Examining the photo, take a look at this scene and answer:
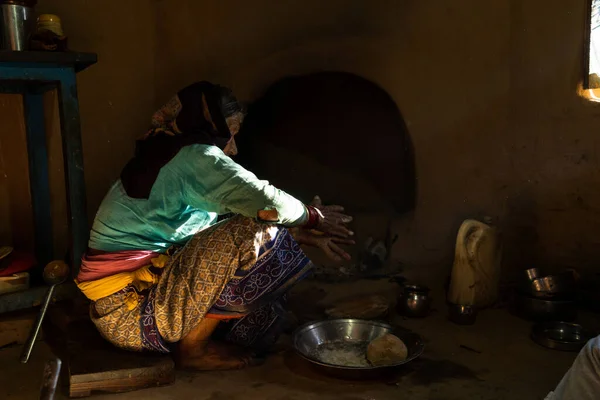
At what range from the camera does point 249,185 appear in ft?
5.82

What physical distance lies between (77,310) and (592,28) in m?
2.46

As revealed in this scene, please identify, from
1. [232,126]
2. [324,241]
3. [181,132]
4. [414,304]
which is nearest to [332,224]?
[324,241]

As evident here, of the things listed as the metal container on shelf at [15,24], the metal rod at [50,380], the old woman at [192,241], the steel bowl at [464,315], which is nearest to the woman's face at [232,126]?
the old woman at [192,241]

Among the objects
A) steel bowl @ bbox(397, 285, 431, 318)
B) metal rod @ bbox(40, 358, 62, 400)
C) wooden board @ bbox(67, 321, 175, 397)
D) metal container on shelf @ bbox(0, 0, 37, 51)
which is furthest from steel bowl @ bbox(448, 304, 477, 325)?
metal container on shelf @ bbox(0, 0, 37, 51)

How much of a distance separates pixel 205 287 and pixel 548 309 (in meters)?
1.48

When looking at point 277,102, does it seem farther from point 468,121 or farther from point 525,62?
point 525,62

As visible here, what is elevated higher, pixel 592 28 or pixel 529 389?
pixel 592 28

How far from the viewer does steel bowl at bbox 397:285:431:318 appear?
8.21 ft

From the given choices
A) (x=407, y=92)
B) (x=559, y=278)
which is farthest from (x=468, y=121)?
(x=559, y=278)

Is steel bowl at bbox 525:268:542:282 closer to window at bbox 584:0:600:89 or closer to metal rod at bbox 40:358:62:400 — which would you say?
window at bbox 584:0:600:89

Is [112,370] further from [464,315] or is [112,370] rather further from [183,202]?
[464,315]

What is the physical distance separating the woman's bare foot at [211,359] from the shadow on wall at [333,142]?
121 centimetres

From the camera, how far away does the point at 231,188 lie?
178cm

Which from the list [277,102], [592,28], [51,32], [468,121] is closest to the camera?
[51,32]
